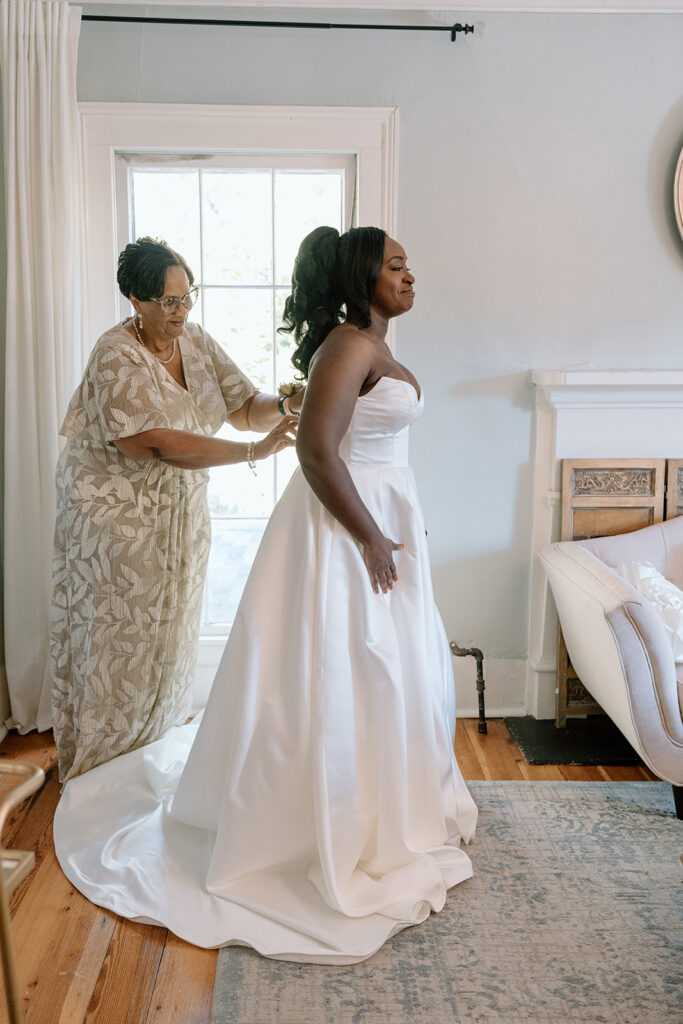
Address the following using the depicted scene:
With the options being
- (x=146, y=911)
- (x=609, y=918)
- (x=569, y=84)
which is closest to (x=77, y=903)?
(x=146, y=911)

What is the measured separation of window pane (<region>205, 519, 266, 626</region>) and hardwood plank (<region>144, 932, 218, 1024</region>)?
1502mm

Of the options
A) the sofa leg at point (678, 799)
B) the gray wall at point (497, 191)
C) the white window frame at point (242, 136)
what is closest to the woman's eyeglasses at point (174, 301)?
the white window frame at point (242, 136)

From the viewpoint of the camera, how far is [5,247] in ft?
10.2

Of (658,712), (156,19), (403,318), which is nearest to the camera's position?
(658,712)

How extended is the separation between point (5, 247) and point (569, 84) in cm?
207

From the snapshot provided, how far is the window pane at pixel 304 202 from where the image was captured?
3.19m

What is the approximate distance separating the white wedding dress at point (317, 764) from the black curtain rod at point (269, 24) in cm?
150

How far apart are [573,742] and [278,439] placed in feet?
5.09

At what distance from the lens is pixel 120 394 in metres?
2.49

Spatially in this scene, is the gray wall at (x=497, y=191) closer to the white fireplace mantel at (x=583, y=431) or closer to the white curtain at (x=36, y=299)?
the white fireplace mantel at (x=583, y=431)

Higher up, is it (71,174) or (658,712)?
(71,174)

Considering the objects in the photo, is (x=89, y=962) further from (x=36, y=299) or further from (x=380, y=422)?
(x=36, y=299)

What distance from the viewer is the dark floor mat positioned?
301 centimetres

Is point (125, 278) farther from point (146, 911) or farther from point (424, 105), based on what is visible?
point (146, 911)
